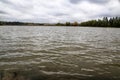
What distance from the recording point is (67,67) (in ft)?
26.5

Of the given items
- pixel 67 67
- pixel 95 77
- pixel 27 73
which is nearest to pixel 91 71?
pixel 95 77

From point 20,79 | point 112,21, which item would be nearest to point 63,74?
point 20,79

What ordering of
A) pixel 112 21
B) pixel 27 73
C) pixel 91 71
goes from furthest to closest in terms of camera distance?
pixel 112 21
pixel 91 71
pixel 27 73

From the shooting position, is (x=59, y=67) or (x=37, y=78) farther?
(x=59, y=67)

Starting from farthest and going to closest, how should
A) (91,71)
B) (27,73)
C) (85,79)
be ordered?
(91,71)
(27,73)
(85,79)

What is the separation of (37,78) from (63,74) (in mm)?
1406

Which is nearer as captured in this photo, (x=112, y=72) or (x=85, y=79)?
(x=85, y=79)

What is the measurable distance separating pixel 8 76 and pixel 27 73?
47.0 inches

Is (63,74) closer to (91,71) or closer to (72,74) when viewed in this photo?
(72,74)

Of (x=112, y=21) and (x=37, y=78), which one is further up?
(x=112, y=21)

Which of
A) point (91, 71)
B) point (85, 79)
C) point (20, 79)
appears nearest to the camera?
point (20, 79)

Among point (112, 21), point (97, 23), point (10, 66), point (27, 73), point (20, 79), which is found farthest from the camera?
point (97, 23)

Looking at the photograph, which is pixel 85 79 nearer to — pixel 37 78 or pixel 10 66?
pixel 37 78

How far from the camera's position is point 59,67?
807 cm
